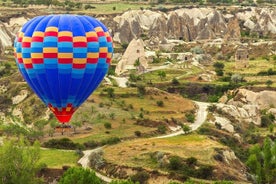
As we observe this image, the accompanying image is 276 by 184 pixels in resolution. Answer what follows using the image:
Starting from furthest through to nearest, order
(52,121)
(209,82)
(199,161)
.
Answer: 1. (209,82)
2. (52,121)
3. (199,161)

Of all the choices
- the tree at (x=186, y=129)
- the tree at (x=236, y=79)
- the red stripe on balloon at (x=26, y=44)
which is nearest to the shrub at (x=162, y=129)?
the tree at (x=186, y=129)

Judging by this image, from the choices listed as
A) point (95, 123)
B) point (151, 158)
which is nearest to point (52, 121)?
point (95, 123)

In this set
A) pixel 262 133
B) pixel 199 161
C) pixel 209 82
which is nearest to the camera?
pixel 199 161

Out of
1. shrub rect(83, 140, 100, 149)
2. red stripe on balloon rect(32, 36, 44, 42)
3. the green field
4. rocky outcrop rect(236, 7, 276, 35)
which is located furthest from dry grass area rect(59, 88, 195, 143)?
rocky outcrop rect(236, 7, 276, 35)

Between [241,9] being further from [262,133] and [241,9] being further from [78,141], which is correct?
[78,141]

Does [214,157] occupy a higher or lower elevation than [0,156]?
lower

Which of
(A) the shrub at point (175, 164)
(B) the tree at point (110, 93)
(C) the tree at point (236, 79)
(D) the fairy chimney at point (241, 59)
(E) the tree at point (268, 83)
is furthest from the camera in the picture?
(D) the fairy chimney at point (241, 59)

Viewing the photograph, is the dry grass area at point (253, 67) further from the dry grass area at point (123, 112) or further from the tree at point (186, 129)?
the tree at point (186, 129)

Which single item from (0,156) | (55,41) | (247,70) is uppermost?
(55,41)
